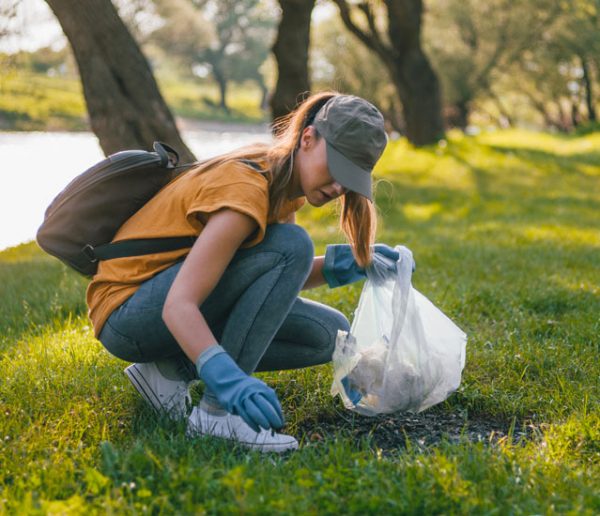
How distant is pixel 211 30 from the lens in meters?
50.5

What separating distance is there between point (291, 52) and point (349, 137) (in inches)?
335

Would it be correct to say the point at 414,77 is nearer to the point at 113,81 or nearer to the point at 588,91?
the point at 113,81

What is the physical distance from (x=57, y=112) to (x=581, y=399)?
3571 cm

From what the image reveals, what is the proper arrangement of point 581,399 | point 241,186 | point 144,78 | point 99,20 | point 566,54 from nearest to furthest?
point 241,186 → point 581,399 → point 99,20 → point 144,78 → point 566,54

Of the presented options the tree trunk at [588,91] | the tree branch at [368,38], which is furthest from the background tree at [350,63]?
the tree branch at [368,38]

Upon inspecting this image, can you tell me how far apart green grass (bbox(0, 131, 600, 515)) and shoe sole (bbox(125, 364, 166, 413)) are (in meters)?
0.05

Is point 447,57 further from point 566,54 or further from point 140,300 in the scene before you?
point 140,300

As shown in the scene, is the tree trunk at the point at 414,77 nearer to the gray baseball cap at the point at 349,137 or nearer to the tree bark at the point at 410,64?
the tree bark at the point at 410,64

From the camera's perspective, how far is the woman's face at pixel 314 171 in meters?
2.56

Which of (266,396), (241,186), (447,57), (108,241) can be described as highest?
(241,186)

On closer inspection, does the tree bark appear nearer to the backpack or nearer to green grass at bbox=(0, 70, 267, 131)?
green grass at bbox=(0, 70, 267, 131)

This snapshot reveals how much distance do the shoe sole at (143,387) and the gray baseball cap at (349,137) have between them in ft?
3.30

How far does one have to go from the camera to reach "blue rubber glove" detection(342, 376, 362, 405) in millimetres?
2885

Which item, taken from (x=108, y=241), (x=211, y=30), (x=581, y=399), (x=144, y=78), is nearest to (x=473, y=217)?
(x=144, y=78)
